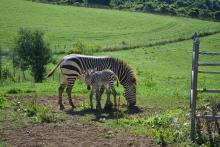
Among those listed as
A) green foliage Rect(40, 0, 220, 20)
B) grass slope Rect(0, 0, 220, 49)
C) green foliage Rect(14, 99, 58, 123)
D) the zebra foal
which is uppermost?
green foliage Rect(40, 0, 220, 20)

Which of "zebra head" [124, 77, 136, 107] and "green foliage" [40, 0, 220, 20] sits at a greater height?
"green foliage" [40, 0, 220, 20]

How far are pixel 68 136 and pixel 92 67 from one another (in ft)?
21.1

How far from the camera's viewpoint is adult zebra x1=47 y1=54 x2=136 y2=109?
18984 mm

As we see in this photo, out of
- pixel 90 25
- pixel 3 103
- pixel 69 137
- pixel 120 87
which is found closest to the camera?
pixel 69 137

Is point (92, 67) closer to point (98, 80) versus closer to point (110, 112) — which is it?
point (98, 80)

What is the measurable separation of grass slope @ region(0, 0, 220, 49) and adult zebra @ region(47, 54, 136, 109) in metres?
42.6

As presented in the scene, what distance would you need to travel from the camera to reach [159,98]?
2181 centimetres

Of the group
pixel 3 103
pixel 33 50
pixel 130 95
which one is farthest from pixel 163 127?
pixel 33 50

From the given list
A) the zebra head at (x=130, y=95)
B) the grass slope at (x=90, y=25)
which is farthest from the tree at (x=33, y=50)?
the zebra head at (x=130, y=95)

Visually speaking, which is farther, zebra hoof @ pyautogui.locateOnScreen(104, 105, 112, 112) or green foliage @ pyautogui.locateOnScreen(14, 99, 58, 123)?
zebra hoof @ pyautogui.locateOnScreen(104, 105, 112, 112)

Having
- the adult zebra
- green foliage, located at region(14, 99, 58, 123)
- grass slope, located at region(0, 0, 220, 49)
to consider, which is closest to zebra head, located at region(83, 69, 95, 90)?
the adult zebra

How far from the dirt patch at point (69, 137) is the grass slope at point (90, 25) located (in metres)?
47.6

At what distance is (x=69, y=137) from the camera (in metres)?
13.1

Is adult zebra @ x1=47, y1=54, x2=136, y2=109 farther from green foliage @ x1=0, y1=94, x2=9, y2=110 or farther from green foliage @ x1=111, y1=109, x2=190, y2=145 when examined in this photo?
green foliage @ x1=111, y1=109, x2=190, y2=145
